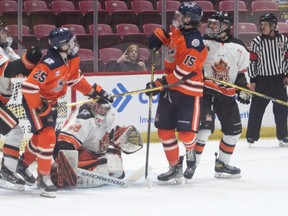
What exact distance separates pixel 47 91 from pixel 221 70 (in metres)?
1.32

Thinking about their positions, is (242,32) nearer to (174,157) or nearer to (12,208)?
(174,157)

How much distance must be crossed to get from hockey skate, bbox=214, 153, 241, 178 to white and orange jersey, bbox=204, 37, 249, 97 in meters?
0.47

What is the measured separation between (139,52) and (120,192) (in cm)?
306

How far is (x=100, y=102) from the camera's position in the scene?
20.3 ft

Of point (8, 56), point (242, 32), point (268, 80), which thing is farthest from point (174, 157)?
point (242, 32)

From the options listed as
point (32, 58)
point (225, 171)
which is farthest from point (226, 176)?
point (32, 58)

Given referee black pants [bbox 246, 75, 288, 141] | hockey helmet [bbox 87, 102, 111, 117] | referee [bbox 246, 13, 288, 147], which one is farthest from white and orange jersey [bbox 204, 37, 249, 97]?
referee black pants [bbox 246, 75, 288, 141]

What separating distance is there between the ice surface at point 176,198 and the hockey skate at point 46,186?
41 mm

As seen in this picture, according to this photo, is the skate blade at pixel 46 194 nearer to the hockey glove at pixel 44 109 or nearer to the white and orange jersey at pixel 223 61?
the hockey glove at pixel 44 109

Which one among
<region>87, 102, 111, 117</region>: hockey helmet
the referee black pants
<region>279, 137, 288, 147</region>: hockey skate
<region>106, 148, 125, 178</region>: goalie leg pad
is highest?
<region>87, 102, 111, 117</region>: hockey helmet

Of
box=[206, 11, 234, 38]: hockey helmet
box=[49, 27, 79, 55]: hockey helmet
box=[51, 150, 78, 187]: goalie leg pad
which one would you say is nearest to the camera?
box=[49, 27, 79, 55]: hockey helmet

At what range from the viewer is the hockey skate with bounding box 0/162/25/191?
601cm

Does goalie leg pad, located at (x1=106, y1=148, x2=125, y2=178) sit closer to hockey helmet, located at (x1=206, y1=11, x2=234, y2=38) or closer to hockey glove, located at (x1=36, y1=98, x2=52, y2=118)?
hockey glove, located at (x1=36, y1=98, x2=52, y2=118)

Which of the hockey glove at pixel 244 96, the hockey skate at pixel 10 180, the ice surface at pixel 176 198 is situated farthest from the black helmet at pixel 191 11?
the hockey skate at pixel 10 180
